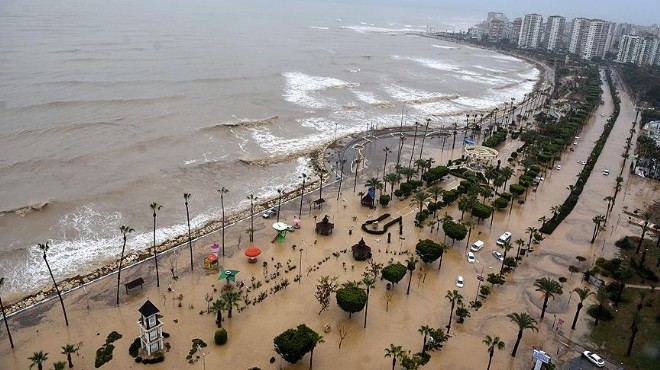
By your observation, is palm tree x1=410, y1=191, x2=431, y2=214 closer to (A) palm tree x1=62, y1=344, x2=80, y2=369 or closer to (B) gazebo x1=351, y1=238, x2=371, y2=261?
(B) gazebo x1=351, y1=238, x2=371, y2=261

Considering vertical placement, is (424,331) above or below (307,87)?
below

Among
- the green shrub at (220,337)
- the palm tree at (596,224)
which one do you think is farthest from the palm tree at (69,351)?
the palm tree at (596,224)

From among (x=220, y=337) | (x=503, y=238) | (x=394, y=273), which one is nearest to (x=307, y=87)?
(x=503, y=238)

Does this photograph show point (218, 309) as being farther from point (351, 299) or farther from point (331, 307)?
point (351, 299)

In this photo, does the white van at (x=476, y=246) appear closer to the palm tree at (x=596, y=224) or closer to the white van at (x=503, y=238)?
the white van at (x=503, y=238)

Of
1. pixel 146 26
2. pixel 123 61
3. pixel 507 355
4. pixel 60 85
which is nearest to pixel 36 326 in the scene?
pixel 507 355

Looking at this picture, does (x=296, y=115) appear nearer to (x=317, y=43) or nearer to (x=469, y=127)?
(x=469, y=127)
